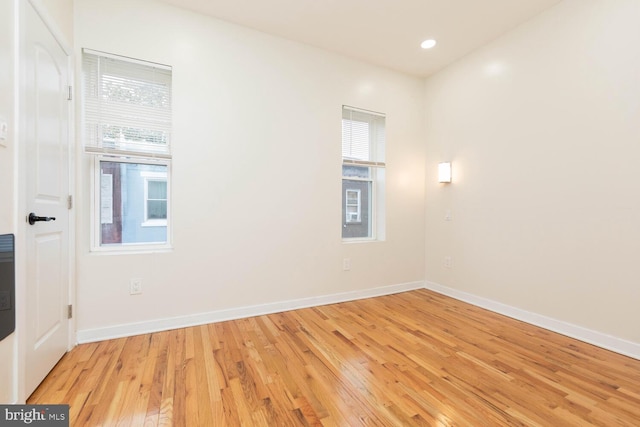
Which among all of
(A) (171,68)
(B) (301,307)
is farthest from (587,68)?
(A) (171,68)

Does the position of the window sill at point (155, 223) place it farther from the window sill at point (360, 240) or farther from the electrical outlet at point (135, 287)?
the window sill at point (360, 240)

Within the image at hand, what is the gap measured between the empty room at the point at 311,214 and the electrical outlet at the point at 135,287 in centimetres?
3

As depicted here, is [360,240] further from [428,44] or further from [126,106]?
[126,106]

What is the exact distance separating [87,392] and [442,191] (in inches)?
151

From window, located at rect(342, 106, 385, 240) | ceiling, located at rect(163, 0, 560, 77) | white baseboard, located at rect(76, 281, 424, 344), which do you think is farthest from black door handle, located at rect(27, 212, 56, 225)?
window, located at rect(342, 106, 385, 240)

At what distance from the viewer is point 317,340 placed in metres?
2.29

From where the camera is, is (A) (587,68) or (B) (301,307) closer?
(A) (587,68)

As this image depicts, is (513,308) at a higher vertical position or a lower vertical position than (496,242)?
lower

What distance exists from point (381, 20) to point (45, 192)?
3085 millimetres

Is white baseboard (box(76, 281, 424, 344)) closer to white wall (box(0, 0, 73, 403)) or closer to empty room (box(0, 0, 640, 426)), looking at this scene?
empty room (box(0, 0, 640, 426))

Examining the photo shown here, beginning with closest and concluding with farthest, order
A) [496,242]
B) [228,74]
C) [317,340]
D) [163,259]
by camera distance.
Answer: [317,340], [163,259], [228,74], [496,242]

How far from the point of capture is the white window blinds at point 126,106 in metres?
2.29

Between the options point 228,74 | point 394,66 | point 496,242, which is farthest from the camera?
point 394,66

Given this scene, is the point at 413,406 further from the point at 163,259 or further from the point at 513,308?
the point at 163,259
